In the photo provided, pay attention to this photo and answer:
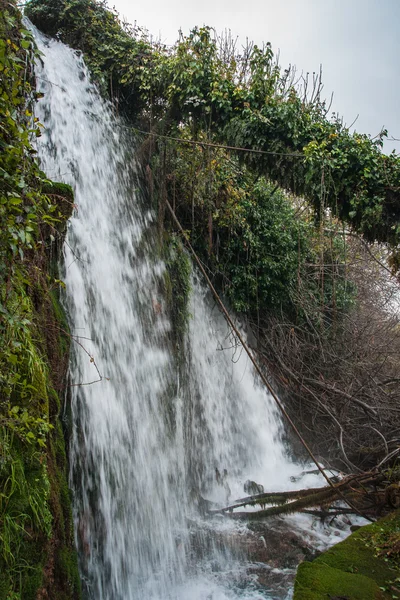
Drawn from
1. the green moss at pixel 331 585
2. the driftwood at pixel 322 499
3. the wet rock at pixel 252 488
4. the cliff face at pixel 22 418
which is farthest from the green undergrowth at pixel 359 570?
the wet rock at pixel 252 488

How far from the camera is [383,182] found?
7340mm


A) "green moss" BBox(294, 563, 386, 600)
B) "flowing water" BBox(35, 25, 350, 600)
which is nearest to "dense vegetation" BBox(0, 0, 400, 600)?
"green moss" BBox(294, 563, 386, 600)

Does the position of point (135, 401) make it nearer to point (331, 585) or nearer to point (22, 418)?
point (22, 418)

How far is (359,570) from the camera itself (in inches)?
136

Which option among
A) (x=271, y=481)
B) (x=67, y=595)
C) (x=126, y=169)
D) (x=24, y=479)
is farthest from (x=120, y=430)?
(x=126, y=169)

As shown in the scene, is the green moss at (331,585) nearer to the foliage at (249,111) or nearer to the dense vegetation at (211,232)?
the dense vegetation at (211,232)

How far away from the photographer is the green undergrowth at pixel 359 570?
3082mm

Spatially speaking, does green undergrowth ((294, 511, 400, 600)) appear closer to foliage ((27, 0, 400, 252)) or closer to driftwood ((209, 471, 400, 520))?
driftwood ((209, 471, 400, 520))

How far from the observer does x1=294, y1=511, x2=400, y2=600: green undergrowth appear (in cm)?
308

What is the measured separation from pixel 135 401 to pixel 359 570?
12.2ft

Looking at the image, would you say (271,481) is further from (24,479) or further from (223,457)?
(24,479)

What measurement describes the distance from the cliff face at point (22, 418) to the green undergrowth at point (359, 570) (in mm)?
1729

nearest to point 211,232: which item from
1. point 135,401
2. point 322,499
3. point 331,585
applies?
point 135,401

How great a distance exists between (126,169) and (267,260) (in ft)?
12.7
